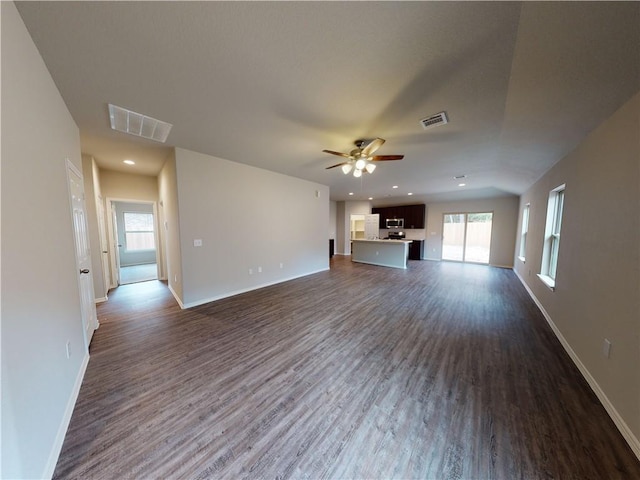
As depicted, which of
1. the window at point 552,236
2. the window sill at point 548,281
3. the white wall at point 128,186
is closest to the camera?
the window sill at point 548,281

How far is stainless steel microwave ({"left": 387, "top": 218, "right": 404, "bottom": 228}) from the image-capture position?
9.48 meters

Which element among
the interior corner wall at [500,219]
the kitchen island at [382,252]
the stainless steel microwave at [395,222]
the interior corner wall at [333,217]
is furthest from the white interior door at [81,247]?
the interior corner wall at [500,219]

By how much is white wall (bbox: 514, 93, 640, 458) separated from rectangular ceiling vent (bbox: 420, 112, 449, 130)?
4.22ft

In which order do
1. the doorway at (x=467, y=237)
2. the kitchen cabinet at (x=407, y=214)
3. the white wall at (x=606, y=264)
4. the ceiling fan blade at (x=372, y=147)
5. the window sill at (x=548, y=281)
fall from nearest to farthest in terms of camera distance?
the white wall at (x=606, y=264) → the ceiling fan blade at (x=372, y=147) → the window sill at (x=548, y=281) → the doorway at (x=467, y=237) → the kitchen cabinet at (x=407, y=214)

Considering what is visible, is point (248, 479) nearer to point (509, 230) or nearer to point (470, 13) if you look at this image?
point (470, 13)

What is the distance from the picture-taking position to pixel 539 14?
Result: 1179 mm

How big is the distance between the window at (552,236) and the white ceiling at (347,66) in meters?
0.85

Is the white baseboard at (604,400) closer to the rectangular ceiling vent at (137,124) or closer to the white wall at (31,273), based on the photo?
the white wall at (31,273)

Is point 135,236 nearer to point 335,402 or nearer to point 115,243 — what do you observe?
point 115,243

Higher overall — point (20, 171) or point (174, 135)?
point (174, 135)

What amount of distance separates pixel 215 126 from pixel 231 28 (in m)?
1.54

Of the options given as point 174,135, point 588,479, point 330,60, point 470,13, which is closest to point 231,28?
point 330,60

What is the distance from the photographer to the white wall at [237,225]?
12.1ft

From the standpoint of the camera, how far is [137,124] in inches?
103
